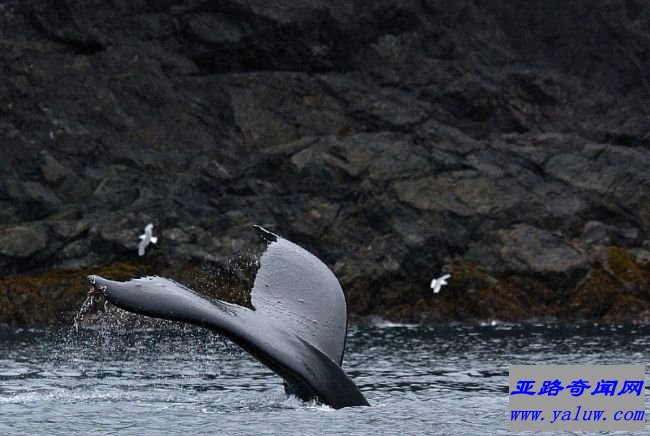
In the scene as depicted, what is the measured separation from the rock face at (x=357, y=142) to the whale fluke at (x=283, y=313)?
45917 millimetres

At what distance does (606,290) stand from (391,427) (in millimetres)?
45198

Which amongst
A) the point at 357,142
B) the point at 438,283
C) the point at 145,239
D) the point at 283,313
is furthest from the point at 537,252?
the point at 283,313

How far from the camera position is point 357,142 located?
81.0 metres

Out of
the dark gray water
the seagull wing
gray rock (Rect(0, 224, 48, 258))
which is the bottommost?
gray rock (Rect(0, 224, 48, 258))

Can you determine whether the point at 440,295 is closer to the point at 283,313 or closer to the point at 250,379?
the point at 250,379

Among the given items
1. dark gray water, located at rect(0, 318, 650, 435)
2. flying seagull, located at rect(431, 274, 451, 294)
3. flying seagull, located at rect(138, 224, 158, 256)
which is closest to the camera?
dark gray water, located at rect(0, 318, 650, 435)

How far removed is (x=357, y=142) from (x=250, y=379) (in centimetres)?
4471

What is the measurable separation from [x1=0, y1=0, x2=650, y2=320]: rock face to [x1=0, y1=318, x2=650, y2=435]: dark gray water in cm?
970

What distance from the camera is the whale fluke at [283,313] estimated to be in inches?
815

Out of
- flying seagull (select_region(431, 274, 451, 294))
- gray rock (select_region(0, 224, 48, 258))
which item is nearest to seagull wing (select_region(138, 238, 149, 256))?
gray rock (select_region(0, 224, 48, 258))

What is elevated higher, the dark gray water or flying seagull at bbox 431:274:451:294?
the dark gray water

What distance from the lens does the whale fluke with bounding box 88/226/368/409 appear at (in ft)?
67.9

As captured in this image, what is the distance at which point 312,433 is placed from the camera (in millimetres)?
24953

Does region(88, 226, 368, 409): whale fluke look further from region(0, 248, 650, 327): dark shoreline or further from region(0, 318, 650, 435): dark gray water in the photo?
region(0, 248, 650, 327): dark shoreline
